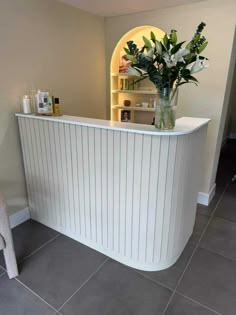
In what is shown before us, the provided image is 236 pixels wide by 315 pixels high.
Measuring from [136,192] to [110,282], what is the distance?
712 mm

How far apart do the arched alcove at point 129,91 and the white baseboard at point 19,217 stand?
5.67ft

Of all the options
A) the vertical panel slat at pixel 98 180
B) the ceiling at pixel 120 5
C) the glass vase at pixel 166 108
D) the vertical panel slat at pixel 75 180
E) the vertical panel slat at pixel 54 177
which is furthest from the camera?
the ceiling at pixel 120 5

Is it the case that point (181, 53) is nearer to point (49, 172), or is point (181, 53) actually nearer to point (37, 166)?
point (49, 172)

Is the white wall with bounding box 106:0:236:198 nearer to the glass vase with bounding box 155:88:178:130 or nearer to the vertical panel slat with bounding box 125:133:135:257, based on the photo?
the glass vase with bounding box 155:88:178:130

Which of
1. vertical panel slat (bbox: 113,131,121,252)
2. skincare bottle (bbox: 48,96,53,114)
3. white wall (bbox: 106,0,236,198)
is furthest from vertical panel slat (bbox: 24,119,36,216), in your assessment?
white wall (bbox: 106,0,236,198)

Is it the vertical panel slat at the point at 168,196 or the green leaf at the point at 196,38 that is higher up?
Answer: the green leaf at the point at 196,38

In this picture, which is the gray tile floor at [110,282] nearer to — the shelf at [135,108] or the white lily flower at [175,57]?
the white lily flower at [175,57]

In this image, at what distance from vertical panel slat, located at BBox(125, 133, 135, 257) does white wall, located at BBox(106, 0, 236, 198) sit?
1298mm

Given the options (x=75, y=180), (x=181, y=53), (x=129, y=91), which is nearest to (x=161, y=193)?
(x=75, y=180)

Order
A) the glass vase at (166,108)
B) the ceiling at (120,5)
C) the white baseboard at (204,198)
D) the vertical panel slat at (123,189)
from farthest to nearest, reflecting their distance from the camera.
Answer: the white baseboard at (204,198) → the ceiling at (120,5) → the vertical panel slat at (123,189) → the glass vase at (166,108)

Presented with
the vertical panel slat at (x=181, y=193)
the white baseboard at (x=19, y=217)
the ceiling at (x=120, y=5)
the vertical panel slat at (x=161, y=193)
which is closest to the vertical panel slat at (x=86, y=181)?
the vertical panel slat at (x=161, y=193)

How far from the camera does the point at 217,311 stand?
146cm

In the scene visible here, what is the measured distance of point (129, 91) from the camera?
299cm

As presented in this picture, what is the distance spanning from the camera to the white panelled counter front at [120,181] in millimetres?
1501
